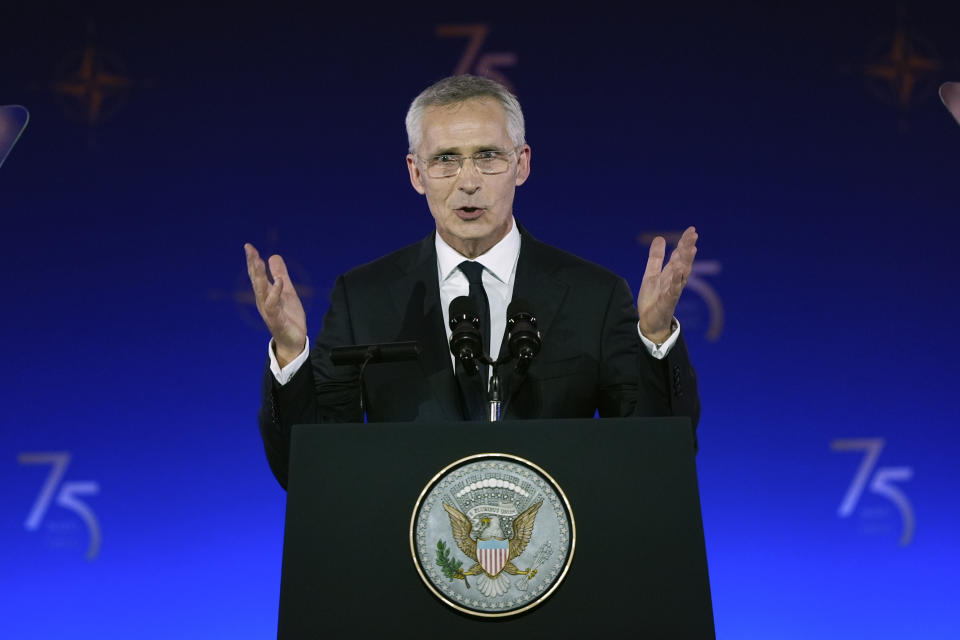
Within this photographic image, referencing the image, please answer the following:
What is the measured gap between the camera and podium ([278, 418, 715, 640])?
125 cm

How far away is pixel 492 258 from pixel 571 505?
90cm

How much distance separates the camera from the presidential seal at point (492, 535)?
1.26 metres

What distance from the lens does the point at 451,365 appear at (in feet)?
6.25

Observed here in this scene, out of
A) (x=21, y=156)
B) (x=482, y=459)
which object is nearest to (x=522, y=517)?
(x=482, y=459)

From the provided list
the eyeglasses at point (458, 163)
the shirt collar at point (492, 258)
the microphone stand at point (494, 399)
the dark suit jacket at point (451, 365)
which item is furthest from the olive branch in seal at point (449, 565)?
the eyeglasses at point (458, 163)

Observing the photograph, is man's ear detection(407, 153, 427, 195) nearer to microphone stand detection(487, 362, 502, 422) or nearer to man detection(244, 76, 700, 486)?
man detection(244, 76, 700, 486)

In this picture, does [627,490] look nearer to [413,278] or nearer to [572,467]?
[572,467]

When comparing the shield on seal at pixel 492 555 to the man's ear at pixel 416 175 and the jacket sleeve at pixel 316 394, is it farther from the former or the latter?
the man's ear at pixel 416 175

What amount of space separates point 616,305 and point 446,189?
446mm

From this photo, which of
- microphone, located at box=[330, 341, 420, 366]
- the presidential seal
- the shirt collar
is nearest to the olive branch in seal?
the presidential seal

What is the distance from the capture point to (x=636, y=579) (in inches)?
49.8

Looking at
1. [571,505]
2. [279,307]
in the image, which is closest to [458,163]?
[279,307]

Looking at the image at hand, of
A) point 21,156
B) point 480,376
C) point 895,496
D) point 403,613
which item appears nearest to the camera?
point 403,613

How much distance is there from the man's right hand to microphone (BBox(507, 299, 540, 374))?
1.31 ft
